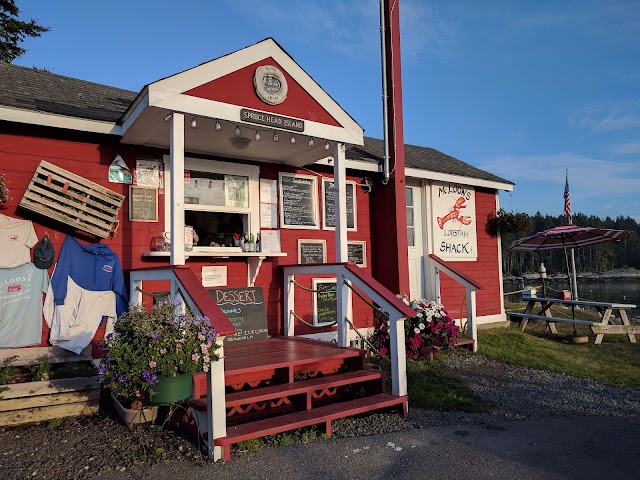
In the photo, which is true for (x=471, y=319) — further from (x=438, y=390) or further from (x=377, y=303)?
(x=377, y=303)

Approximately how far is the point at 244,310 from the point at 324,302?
68.7 inches

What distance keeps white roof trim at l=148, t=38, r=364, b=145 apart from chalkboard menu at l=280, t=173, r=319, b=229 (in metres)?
1.61

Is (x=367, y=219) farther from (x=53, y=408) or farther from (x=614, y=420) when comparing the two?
(x=53, y=408)

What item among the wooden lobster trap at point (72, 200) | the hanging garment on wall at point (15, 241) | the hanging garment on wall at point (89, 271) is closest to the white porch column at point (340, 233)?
the hanging garment on wall at point (89, 271)

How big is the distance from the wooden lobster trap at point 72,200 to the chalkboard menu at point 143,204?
0.26m

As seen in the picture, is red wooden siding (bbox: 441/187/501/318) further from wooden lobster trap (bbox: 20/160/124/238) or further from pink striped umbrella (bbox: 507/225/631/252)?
wooden lobster trap (bbox: 20/160/124/238)

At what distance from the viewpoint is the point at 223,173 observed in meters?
7.07

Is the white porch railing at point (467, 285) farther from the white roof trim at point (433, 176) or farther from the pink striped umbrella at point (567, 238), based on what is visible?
the pink striped umbrella at point (567, 238)

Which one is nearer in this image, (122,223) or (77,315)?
(77,315)

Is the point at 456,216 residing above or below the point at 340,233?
above

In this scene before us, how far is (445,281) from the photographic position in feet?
31.9

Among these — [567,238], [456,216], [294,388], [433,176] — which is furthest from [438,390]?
[567,238]

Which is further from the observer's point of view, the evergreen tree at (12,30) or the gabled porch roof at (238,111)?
the evergreen tree at (12,30)

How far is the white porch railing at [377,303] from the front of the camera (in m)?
5.06
